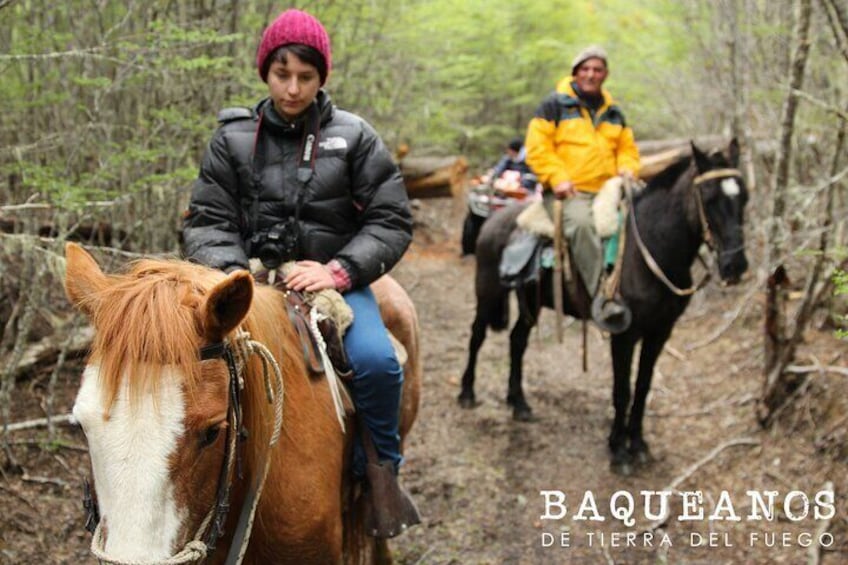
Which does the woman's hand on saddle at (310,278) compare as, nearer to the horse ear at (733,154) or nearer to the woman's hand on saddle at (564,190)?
the woman's hand on saddle at (564,190)

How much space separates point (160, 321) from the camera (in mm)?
1834

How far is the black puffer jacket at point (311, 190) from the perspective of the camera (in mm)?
3045

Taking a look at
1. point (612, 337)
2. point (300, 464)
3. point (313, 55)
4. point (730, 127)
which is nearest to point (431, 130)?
point (730, 127)

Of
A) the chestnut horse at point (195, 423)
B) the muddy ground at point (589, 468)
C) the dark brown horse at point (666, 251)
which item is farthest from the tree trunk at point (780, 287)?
the chestnut horse at point (195, 423)

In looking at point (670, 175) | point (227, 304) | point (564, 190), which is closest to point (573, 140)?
point (564, 190)

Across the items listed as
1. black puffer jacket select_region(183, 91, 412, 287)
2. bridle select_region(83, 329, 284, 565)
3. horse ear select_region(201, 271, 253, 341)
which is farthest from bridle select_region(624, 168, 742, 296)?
horse ear select_region(201, 271, 253, 341)

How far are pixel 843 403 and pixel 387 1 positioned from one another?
649cm

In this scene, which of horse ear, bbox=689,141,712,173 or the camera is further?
horse ear, bbox=689,141,712,173

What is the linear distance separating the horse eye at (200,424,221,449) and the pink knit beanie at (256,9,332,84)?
175 centimetres

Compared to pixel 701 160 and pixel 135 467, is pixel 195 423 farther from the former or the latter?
pixel 701 160

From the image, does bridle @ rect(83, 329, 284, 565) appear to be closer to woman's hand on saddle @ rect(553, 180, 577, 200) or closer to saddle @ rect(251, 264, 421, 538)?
saddle @ rect(251, 264, 421, 538)

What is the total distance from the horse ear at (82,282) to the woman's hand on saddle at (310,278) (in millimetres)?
885

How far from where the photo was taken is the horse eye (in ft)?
6.14

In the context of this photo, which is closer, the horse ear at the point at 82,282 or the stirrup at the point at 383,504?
the horse ear at the point at 82,282
